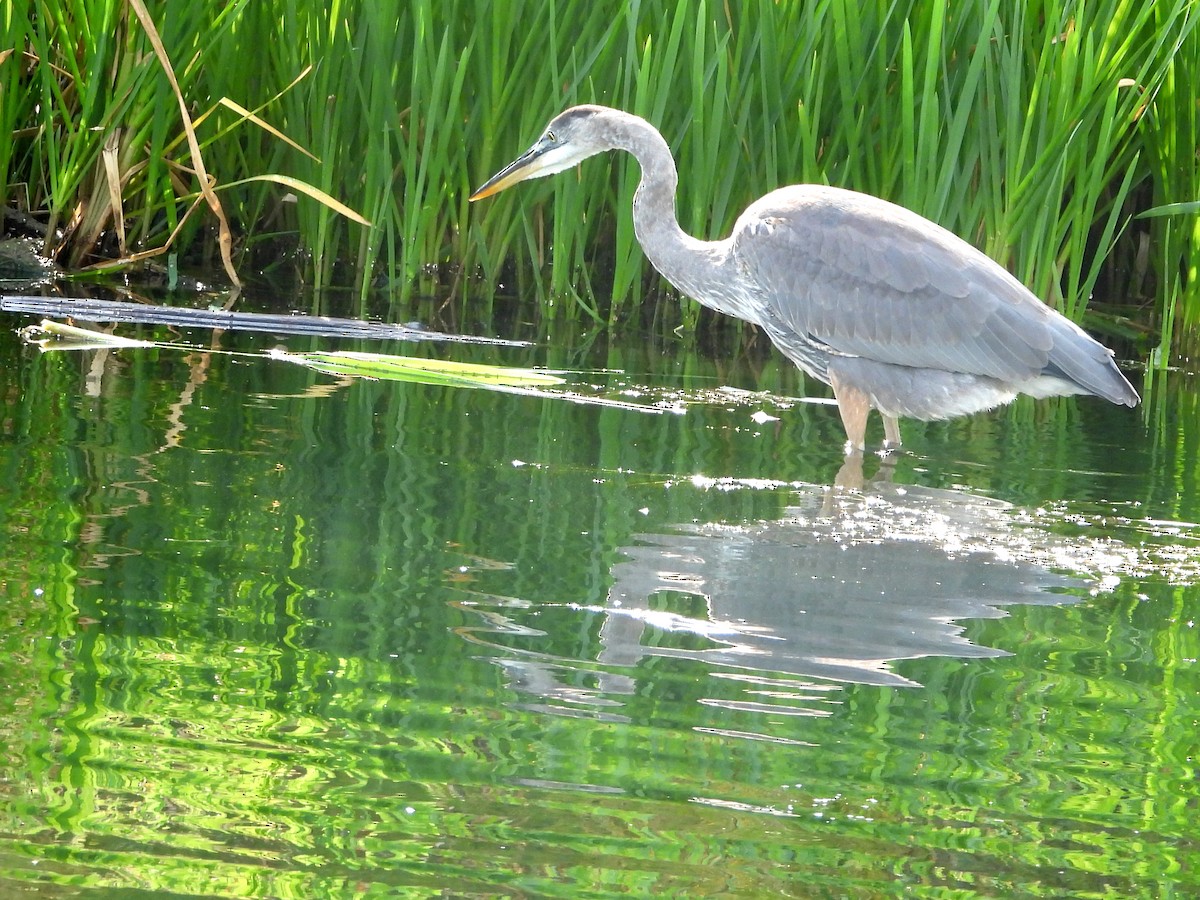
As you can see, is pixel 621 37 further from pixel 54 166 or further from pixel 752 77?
pixel 54 166

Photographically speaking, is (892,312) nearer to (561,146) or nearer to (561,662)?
(561,146)

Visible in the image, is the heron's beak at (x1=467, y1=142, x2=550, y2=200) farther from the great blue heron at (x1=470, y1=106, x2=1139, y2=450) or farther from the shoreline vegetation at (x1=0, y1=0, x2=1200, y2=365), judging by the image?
the shoreline vegetation at (x1=0, y1=0, x2=1200, y2=365)

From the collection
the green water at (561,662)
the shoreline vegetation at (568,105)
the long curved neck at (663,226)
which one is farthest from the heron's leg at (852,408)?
the shoreline vegetation at (568,105)

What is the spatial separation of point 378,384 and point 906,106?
2565mm

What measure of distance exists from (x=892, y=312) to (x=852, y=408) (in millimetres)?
359

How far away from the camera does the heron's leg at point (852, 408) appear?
534 cm

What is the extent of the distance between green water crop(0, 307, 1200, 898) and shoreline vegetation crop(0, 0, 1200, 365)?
2375 millimetres

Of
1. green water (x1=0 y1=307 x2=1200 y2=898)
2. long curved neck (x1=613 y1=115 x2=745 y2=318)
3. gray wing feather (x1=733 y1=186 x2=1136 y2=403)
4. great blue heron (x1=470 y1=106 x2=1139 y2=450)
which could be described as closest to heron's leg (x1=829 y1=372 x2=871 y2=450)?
great blue heron (x1=470 y1=106 x2=1139 y2=450)

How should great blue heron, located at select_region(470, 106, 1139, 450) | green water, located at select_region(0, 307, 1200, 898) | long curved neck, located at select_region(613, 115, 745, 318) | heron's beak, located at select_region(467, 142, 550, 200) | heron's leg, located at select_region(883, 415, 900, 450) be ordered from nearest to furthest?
green water, located at select_region(0, 307, 1200, 898), great blue heron, located at select_region(470, 106, 1139, 450), heron's leg, located at select_region(883, 415, 900, 450), long curved neck, located at select_region(613, 115, 745, 318), heron's beak, located at select_region(467, 142, 550, 200)

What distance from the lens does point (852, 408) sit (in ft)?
18.0

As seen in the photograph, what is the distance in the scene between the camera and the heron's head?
596 centimetres

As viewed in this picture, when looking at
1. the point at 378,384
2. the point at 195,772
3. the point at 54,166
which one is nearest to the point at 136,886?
the point at 195,772

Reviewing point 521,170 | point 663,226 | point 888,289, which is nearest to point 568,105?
point 521,170

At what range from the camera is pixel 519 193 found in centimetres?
761
